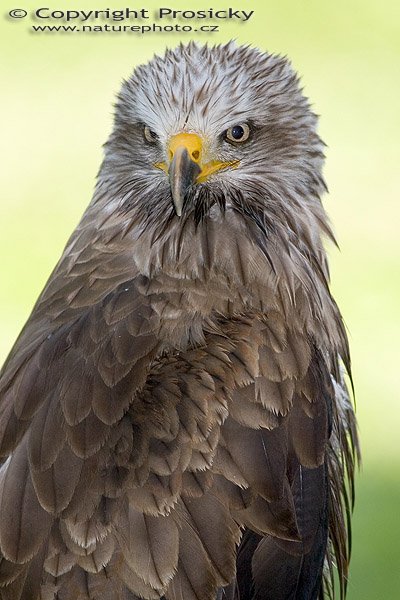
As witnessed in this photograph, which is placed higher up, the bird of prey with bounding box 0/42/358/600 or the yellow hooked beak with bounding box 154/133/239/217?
the yellow hooked beak with bounding box 154/133/239/217

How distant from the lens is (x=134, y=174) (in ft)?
12.9

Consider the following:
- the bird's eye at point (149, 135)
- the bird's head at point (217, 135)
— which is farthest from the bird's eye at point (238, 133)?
the bird's eye at point (149, 135)

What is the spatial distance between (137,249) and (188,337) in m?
0.38

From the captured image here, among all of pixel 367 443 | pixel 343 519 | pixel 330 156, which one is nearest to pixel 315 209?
pixel 343 519

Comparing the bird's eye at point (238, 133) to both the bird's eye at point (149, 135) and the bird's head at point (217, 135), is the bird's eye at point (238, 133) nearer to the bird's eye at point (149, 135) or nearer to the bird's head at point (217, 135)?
the bird's head at point (217, 135)

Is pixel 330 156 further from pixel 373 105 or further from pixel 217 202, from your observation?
pixel 217 202

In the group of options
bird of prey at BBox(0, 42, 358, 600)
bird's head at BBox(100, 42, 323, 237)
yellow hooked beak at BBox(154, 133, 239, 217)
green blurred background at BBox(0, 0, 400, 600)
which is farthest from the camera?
green blurred background at BBox(0, 0, 400, 600)

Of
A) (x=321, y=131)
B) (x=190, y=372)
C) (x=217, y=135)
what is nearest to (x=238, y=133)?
(x=217, y=135)

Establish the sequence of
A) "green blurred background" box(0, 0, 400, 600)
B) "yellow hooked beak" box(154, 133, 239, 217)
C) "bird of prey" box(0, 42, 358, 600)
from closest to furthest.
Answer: "bird of prey" box(0, 42, 358, 600), "yellow hooked beak" box(154, 133, 239, 217), "green blurred background" box(0, 0, 400, 600)

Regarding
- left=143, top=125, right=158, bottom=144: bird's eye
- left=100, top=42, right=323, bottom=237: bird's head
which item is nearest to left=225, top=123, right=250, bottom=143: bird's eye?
left=100, top=42, right=323, bottom=237: bird's head

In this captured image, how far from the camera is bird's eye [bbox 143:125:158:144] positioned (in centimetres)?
382

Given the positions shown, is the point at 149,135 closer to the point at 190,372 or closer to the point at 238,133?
the point at 238,133

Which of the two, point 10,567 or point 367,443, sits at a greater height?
point 10,567

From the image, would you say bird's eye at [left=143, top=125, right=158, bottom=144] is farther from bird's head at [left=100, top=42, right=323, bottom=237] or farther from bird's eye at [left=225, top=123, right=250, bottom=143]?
bird's eye at [left=225, top=123, right=250, bottom=143]
